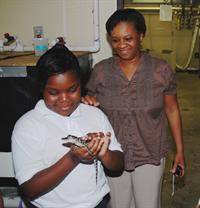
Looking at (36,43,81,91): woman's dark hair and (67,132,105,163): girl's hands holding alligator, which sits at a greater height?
(36,43,81,91): woman's dark hair

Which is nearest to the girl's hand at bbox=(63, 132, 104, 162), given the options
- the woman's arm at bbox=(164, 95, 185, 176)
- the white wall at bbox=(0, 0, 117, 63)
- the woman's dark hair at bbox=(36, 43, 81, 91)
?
the woman's dark hair at bbox=(36, 43, 81, 91)

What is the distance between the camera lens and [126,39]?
1.45 meters

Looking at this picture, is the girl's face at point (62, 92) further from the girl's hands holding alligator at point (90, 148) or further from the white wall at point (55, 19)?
the white wall at point (55, 19)

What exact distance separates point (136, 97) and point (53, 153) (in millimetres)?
567

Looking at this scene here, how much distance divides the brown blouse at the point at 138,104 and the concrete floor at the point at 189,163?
1.27 meters

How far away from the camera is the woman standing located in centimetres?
147

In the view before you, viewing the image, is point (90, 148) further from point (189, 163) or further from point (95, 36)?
point (189, 163)

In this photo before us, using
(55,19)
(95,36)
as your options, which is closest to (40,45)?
(55,19)

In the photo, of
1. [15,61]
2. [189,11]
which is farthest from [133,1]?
[15,61]

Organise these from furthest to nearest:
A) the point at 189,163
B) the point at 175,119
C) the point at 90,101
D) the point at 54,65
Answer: the point at 189,163 → the point at 175,119 → the point at 90,101 → the point at 54,65

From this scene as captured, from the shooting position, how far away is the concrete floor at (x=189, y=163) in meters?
2.69

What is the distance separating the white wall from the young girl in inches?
43.7

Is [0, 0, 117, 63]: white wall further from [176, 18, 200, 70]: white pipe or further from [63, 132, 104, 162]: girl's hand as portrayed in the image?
[176, 18, 200, 70]: white pipe

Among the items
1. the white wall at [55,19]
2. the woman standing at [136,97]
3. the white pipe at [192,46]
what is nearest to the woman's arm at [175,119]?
the woman standing at [136,97]
